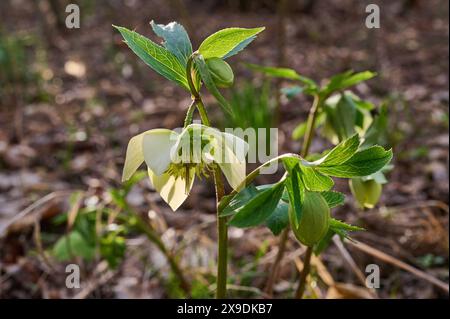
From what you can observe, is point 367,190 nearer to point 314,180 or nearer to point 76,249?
point 314,180

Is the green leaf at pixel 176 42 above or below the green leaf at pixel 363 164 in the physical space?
above

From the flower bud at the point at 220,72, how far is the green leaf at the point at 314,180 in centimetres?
16

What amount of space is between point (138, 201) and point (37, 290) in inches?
21.5

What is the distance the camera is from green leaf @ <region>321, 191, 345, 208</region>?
30.8 inches

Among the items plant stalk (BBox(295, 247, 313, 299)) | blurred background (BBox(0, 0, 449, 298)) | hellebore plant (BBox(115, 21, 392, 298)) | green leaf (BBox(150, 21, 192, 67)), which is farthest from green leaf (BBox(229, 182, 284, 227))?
blurred background (BBox(0, 0, 449, 298))

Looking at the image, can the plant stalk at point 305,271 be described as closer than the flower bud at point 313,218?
No

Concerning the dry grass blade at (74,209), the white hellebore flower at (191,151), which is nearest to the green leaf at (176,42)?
the white hellebore flower at (191,151)

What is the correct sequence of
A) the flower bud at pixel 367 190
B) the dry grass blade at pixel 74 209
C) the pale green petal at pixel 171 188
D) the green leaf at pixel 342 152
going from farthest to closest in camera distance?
the dry grass blade at pixel 74 209
the flower bud at pixel 367 190
the pale green petal at pixel 171 188
the green leaf at pixel 342 152

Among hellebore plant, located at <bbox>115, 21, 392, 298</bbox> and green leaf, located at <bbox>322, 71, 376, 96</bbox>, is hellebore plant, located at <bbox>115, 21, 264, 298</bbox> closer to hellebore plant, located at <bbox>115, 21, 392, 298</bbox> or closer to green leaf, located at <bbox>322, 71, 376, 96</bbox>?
hellebore plant, located at <bbox>115, 21, 392, 298</bbox>

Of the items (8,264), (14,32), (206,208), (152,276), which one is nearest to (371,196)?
(152,276)

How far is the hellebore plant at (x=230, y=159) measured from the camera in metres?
0.71

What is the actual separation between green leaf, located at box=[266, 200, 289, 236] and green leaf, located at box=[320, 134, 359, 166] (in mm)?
116

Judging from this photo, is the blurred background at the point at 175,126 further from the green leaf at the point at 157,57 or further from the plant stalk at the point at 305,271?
the green leaf at the point at 157,57
